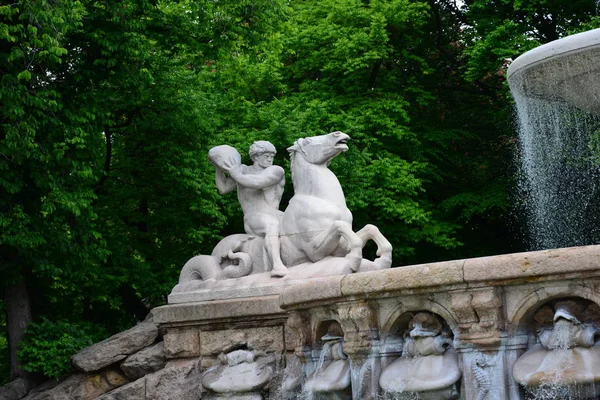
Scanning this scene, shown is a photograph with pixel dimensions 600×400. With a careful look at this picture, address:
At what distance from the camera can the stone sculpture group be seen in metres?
10.9

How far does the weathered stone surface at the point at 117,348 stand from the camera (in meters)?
11.9

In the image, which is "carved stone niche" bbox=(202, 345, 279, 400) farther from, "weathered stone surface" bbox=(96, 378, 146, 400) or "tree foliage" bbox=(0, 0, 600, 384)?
"tree foliage" bbox=(0, 0, 600, 384)

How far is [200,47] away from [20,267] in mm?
4519

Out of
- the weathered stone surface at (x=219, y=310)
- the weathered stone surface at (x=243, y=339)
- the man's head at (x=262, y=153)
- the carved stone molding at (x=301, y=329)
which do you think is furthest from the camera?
the man's head at (x=262, y=153)

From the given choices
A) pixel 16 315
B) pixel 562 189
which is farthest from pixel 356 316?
pixel 562 189

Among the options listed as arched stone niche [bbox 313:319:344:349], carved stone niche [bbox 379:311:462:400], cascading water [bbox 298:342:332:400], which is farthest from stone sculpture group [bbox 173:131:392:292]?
carved stone niche [bbox 379:311:462:400]

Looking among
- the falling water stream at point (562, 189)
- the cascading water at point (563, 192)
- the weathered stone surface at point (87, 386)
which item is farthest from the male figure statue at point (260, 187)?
the cascading water at point (563, 192)

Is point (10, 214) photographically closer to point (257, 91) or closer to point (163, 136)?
point (163, 136)

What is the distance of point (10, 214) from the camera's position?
15.0m

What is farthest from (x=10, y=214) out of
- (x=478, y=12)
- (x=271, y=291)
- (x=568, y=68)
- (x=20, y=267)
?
(x=478, y=12)

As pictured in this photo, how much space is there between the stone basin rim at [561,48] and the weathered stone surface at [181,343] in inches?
159

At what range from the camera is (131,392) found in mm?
11320

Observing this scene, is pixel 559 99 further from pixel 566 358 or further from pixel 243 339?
pixel 566 358

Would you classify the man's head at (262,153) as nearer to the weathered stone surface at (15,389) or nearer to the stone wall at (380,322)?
the stone wall at (380,322)
